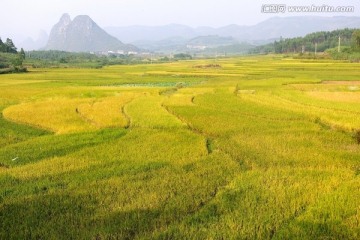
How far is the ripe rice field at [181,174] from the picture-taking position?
662 centimetres

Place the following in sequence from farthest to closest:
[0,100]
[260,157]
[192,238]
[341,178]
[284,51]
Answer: [284,51], [0,100], [260,157], [341,178], [192,238]

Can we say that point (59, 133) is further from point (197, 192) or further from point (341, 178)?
point (341, 178)

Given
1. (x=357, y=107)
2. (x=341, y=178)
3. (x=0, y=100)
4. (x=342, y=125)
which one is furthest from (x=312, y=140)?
(x=0, y=100)

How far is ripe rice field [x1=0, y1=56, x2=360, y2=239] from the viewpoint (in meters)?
6.62

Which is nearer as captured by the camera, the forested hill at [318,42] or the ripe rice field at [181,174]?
the ripe rice field at [181,174]

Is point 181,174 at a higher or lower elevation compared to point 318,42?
lower

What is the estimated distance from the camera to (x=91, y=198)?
7.77 meters

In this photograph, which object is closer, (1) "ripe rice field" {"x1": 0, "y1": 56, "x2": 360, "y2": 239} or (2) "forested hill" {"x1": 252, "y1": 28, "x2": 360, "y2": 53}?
(1) "ripe rice field" {"x1": 0, "y1": 56, "x2": 360, "y2": 239}

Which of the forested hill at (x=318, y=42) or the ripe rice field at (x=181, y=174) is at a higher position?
the forested hill at (x=318, y=42)

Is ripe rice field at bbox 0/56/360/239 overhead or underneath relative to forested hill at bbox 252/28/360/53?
underneath

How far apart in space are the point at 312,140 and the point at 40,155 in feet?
28.0

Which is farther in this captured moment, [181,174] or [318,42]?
[318,42]

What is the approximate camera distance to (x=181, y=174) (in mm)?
9289

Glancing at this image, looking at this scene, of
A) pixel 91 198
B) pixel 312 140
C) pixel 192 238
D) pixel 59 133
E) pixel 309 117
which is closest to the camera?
pixel 192 238
